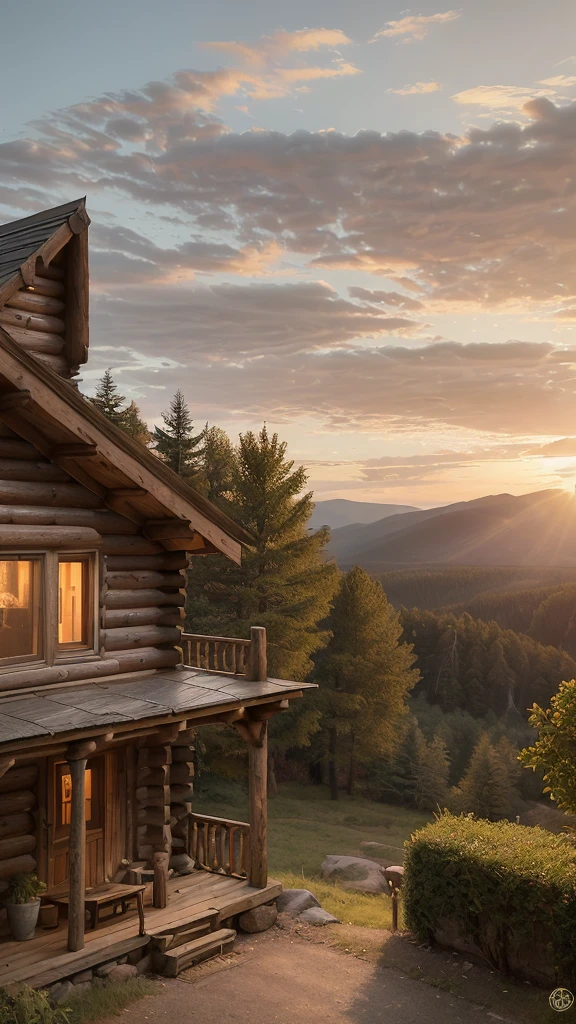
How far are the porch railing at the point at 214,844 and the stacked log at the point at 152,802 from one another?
101 centimetres

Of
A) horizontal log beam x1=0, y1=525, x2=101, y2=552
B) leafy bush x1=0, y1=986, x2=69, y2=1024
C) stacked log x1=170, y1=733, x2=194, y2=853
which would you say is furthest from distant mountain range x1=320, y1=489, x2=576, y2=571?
leafy bush x1=0, y1=986, x2=69, y2=1024

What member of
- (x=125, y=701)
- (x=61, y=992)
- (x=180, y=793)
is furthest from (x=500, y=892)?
(x=61, y=992)

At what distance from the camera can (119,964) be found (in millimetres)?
12305

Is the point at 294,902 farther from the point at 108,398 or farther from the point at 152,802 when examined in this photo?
the point at 108,398

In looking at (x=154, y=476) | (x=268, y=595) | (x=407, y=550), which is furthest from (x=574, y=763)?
(x=407, y=550)

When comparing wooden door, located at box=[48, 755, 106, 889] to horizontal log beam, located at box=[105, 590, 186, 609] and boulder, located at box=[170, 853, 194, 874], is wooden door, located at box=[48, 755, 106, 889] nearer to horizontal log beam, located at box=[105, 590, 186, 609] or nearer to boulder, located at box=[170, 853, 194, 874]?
boulder, located at box=[170, 853, 194, 874]

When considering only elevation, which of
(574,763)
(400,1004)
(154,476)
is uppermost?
(154,476)

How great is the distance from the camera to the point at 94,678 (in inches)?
541

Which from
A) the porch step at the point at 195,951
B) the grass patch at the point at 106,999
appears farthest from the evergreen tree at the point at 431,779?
the grass patch at the point at 106,999

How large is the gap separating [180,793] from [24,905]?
3.87 m

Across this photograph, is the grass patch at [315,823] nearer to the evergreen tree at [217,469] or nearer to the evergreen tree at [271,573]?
the evergreen tree at [271,573]

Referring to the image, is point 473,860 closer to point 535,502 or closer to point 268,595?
point 268,595

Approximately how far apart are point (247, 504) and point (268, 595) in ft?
12.9

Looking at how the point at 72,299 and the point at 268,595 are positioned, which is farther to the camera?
the point at 268,595
